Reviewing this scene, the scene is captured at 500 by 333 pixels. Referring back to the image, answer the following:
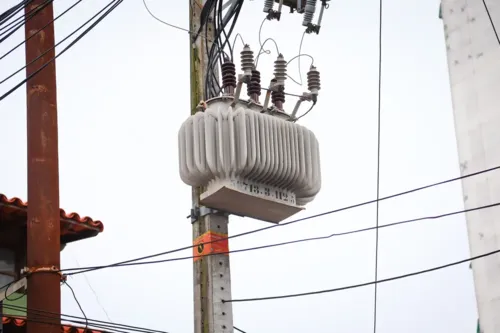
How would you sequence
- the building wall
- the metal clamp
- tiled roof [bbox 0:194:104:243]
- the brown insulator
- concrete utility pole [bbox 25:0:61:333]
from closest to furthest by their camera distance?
concrete utility pole [bbox 25:0:61:333] → the metal clamp → the brown insulator → tiled roof [bbox 0:194:104:243] → the building wall

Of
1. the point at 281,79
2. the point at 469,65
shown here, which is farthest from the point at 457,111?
the point at 281,79

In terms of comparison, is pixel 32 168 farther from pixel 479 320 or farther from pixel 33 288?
pixel 479 320

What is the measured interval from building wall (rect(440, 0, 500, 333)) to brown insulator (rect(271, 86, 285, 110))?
4120 millimetres

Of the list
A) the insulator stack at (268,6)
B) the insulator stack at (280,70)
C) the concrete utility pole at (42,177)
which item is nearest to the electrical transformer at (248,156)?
the insulator stack at (280,70)

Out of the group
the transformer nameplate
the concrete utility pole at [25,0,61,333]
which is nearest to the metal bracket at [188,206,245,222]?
the transformer nameplate

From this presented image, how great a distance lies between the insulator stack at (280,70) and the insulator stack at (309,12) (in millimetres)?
852

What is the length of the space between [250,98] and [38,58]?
230 cm

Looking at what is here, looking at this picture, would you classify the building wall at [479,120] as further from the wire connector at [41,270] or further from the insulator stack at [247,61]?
the wire connector at [41,270]

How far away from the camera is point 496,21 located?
44.5ft

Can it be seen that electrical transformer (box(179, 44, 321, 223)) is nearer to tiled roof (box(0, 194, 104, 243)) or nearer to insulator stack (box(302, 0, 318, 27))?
insulator stack (box(302, 0, 318, 27))

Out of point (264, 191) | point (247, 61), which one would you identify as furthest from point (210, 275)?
point (247, 61)

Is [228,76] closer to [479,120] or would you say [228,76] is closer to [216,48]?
[216,48]

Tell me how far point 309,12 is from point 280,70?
1.03 metres

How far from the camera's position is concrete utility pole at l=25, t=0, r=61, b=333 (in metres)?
7.71
